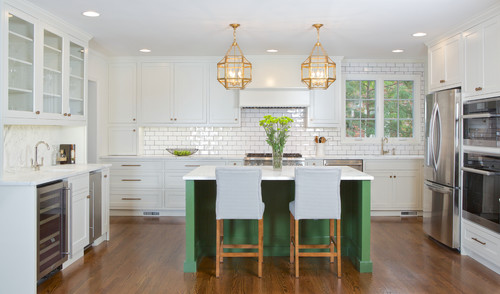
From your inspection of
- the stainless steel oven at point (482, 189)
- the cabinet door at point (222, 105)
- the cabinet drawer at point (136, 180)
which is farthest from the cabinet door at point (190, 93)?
the stainless steel oven at point (482, 189)

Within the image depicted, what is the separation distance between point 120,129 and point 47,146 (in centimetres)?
204

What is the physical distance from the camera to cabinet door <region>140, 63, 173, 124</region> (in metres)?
6.52

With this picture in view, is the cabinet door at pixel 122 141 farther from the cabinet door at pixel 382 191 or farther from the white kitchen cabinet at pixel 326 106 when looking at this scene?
the cabinet door at pixel 382 191

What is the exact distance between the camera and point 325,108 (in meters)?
6.47

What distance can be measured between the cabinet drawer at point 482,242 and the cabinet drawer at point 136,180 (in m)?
4.23

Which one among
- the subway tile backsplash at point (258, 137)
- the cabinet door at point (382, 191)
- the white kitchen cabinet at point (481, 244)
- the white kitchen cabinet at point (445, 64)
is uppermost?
the white kitchen cabinet at point (445, 64)

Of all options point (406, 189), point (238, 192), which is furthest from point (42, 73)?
point (406, 189)

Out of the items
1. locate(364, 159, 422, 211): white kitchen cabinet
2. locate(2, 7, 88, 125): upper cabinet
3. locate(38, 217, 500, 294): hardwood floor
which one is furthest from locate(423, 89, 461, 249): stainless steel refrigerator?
locate(2, 7, 88, 125): upper cabinet

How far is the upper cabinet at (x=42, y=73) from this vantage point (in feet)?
11.6

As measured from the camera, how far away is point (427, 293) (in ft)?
10.8

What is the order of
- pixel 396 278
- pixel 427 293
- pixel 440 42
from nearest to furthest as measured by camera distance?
pixel 427 293, pixel 396 278, pixel 440 42

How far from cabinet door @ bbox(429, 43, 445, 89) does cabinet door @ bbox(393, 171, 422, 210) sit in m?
1.64

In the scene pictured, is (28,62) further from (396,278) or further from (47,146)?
(396,278)

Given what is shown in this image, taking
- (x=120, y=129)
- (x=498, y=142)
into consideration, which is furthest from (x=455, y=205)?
(x=120, y=129)
